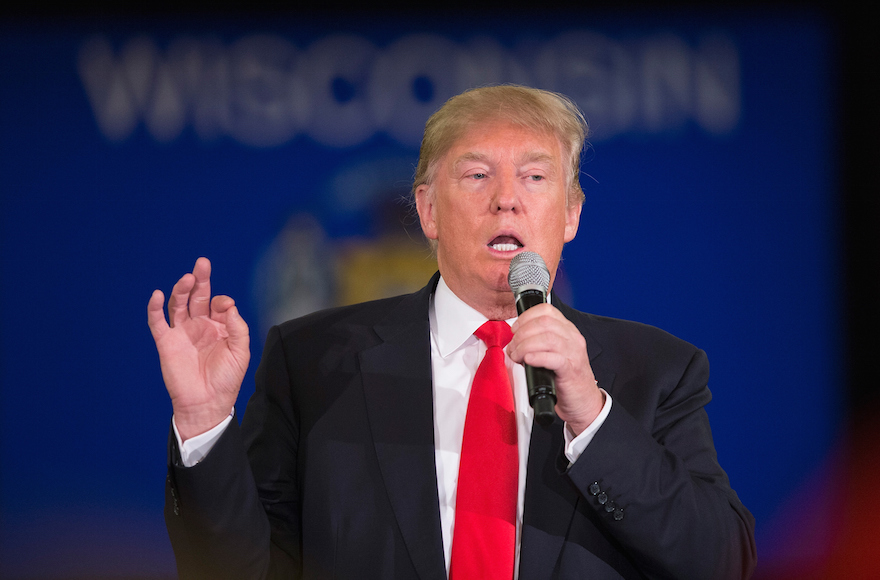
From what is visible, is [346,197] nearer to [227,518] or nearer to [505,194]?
[505,194]

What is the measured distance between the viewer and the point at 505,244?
64.5 inches

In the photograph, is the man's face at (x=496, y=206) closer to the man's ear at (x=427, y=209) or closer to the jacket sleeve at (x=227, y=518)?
the man's ear at (x=427, y=209)

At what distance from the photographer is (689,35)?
2.99m

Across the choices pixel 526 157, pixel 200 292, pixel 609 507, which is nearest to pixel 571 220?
pixel 526 157

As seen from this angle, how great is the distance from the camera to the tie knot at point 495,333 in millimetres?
1613

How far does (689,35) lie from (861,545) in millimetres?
2066

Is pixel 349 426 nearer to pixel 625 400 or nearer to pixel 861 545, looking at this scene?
pixel 625 400

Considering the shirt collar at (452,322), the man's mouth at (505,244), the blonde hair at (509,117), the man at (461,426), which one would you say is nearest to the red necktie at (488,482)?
the man at (461,426)

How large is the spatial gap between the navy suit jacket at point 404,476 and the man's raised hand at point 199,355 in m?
0.05

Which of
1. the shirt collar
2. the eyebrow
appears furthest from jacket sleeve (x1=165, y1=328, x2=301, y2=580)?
the eyebrow

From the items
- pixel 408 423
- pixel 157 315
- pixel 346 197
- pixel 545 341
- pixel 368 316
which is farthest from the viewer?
pixel 346 197

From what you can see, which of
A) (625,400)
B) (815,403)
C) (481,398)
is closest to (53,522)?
(481,398)

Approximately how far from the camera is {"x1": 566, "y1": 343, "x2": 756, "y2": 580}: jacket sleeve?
51.1 inches

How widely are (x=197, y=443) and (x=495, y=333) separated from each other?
0.65 meters
